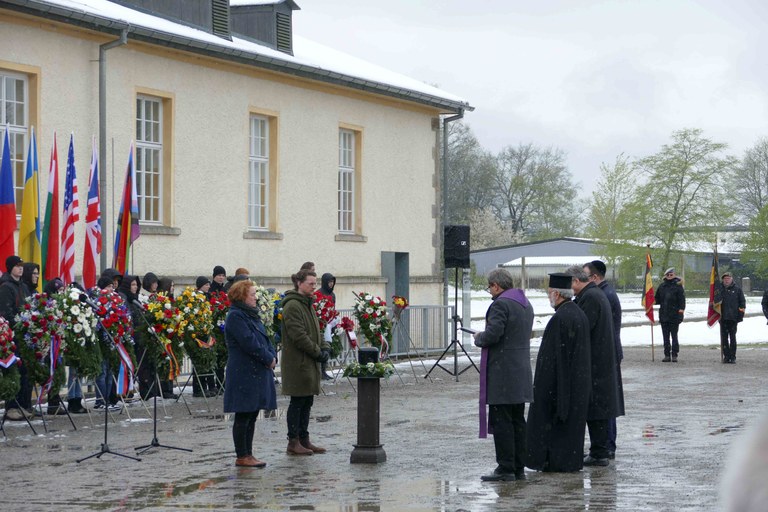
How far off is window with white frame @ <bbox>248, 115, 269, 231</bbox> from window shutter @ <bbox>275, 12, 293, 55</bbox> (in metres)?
2.37

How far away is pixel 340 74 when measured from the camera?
25.2 meters

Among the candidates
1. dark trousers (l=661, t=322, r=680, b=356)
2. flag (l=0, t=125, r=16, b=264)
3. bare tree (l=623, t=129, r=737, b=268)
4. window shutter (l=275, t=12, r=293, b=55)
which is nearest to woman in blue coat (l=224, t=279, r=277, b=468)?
flag (l=0, t=125, r=16, b=264)

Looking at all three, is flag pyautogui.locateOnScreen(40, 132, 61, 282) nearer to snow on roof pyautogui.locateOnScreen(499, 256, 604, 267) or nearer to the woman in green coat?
the woman in green coat

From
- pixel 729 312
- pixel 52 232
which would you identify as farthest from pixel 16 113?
pixel 729 312

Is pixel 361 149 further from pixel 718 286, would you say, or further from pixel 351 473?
pixel 351 473

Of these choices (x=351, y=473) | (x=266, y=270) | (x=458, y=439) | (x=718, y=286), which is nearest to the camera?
(x=351, y=473)

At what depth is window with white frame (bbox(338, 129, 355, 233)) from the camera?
26.7m

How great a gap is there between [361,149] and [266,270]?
4.50 meters

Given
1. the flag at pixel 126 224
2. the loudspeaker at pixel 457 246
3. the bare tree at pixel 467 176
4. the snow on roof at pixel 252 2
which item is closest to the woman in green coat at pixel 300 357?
the flag at pixel 126 224

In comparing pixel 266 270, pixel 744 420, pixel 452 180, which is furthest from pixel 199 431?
pixel 452 180

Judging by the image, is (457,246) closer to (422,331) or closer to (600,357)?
(422,331)

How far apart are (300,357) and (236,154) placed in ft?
41.8

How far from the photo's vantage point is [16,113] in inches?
730

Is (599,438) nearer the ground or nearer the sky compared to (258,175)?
nearer the ground
